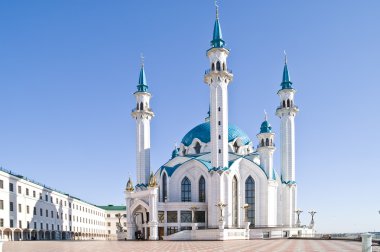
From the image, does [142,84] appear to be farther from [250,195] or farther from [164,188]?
[250,195]

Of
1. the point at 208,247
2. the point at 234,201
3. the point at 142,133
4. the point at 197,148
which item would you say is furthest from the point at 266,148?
the point at 208,247

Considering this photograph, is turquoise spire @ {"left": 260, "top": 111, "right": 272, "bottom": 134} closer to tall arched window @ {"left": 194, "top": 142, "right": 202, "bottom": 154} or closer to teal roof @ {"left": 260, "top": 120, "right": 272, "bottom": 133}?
teal roof @ {"left": 260, "top": 120, "right": 272, "bottom": 133}

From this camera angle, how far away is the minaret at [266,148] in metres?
58.6

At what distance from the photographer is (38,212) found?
61969 mm

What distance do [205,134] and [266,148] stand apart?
34.4 feet

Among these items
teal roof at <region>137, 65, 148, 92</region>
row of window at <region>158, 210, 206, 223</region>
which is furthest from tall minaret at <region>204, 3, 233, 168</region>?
teal roof at <region>137, 65, 148, 92</region>

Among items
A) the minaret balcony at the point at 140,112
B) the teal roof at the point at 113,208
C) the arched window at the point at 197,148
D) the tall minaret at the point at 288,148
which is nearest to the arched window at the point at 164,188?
the arched window at the point at 197,148

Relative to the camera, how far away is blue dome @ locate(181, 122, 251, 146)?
64.0 meters

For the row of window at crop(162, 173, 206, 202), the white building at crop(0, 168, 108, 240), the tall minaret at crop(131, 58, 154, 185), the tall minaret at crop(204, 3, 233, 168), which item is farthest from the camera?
the tall minaret at crop(131, 58, 154, 185)

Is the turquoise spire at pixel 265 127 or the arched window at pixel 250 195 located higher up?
the turquoise spire at pixel 265 127

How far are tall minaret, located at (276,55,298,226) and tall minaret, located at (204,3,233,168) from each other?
12725mm

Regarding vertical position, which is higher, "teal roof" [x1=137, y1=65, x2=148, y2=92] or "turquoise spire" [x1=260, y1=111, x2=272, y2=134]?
"teal roof" [x1=137, y1=65, x2=148, y2=92]

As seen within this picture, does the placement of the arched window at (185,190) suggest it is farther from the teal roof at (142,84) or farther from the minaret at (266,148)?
the teal roof at (142,84)

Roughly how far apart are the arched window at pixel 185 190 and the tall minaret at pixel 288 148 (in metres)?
14.9
